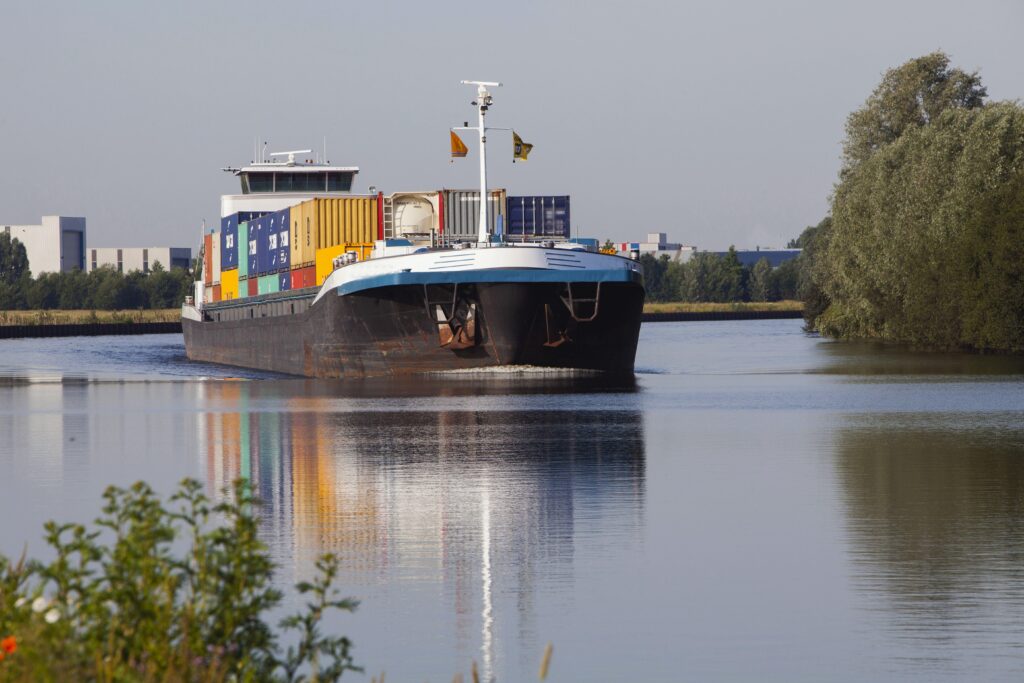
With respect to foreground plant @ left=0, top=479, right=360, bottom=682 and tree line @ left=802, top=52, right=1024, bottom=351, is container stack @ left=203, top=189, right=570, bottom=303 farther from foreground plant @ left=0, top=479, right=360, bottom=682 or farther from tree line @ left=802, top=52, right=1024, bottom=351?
foreground plant @ left=0, top=479, right=360, bottom=682

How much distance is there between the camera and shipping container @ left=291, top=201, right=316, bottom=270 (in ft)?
181

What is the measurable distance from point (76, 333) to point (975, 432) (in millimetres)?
106735

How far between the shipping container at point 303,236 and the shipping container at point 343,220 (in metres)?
0.13

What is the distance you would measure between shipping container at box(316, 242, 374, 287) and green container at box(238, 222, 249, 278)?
11162 millimetres

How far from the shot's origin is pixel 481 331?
42.9m

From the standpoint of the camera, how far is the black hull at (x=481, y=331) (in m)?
42.2

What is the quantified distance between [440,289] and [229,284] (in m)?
27.9

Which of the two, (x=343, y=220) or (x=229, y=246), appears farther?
(x=229, y=246)

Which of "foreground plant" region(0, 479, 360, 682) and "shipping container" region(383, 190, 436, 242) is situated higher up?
"shipping container" region(383, 190, 436, 242)

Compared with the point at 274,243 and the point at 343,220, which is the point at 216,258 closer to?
the point at 274,243

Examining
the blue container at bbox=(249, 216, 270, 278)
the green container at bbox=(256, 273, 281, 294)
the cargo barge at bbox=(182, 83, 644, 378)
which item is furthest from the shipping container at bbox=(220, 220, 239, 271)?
the cargo barge at bbox=(182, 83, 644, 378)

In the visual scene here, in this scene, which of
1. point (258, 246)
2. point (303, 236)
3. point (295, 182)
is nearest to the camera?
point (303, 236)

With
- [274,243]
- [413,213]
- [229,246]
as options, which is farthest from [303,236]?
[229,246]

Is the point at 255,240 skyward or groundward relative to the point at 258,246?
skyward
